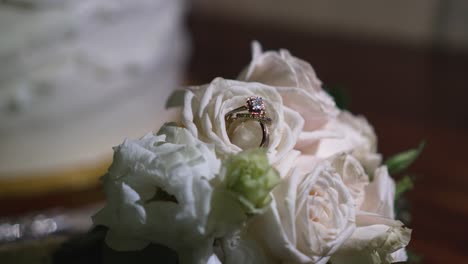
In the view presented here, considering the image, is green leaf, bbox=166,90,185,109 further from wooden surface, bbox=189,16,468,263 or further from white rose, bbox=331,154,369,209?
wooden surface, bbox=189,16,468,263

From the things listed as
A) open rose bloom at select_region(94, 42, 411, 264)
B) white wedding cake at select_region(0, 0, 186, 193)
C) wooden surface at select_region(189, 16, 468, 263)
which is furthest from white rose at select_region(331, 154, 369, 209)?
white wedding cake at select_region(0, 0, 186, 193)

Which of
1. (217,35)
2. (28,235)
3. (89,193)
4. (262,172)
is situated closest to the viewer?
(262,172)

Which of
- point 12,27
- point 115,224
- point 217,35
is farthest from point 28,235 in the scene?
point 217,35

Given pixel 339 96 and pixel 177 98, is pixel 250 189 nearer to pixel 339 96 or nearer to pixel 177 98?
pixel 177 98

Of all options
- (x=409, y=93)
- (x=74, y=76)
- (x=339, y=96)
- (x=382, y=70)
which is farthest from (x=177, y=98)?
(x=382, y=70)

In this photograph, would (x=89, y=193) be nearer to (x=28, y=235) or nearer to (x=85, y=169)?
(x=85, y=169)

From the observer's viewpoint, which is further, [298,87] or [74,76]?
[74,76]

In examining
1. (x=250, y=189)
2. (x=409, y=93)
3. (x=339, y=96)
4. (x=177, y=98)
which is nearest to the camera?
(x=250, y=189)
